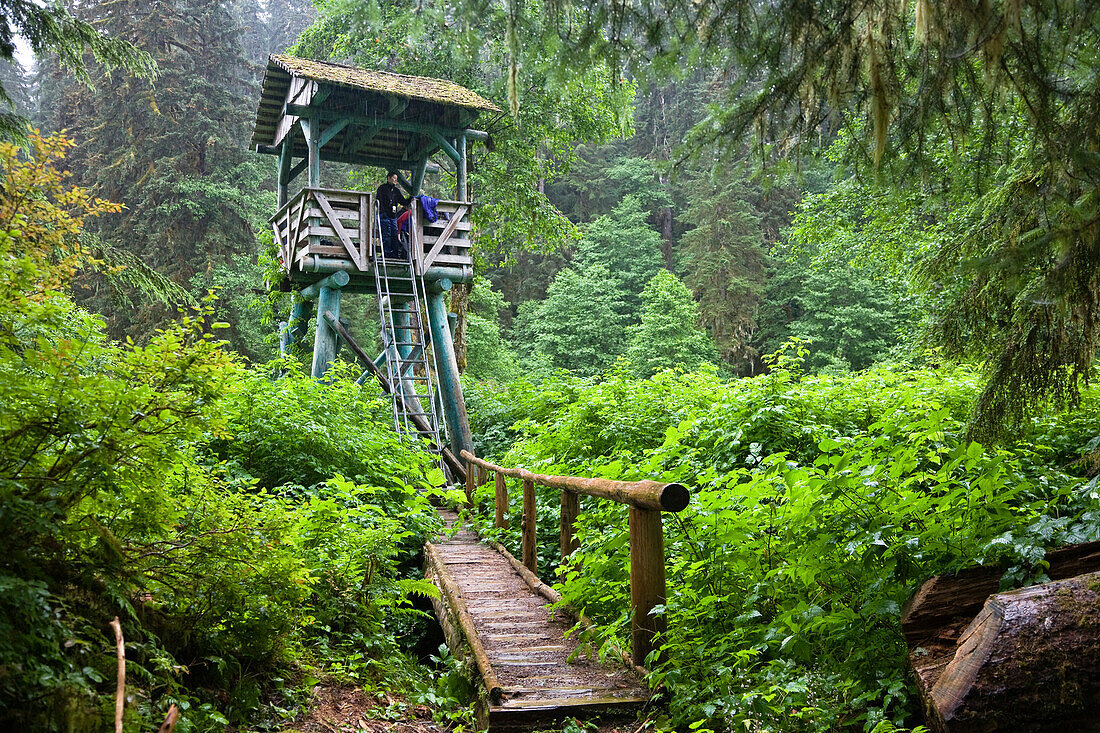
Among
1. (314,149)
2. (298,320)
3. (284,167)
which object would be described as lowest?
Answer: (298,320)

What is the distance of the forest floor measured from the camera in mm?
3729

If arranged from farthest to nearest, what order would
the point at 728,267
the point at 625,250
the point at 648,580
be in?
the point at 625,250 → the point at 728,267 → the point at 648,580

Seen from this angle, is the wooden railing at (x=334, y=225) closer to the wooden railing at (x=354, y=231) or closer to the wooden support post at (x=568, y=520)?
the wooden railing at (x=354, y=231)

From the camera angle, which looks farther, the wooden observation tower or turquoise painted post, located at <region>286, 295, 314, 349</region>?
turquoise painted post, located at <region>286, 295, 314, 349</region>

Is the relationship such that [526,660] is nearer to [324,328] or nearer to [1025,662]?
[1025,662]

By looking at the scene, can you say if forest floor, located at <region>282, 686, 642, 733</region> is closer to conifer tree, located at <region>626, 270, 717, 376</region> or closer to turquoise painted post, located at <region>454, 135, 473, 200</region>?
turquoise painted post, located at <region>454, 135, 473, 200</region>

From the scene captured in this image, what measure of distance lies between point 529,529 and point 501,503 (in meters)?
1.68

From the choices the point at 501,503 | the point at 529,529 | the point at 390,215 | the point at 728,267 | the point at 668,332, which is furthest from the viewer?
the point at 728,267

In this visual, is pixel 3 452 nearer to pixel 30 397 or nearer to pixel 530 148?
pixel 30 397

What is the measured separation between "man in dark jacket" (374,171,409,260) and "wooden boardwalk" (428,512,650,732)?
27.6ft

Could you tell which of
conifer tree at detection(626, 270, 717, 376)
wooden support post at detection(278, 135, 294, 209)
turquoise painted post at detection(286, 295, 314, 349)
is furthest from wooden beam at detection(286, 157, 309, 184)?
conifer tree at detection(626, 270, 717, 376)

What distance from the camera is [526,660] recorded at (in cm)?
457

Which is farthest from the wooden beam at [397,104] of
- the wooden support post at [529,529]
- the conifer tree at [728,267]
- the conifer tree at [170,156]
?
the conifer tree at [728,267]

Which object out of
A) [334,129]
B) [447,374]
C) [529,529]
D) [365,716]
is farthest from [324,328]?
[365,716]
